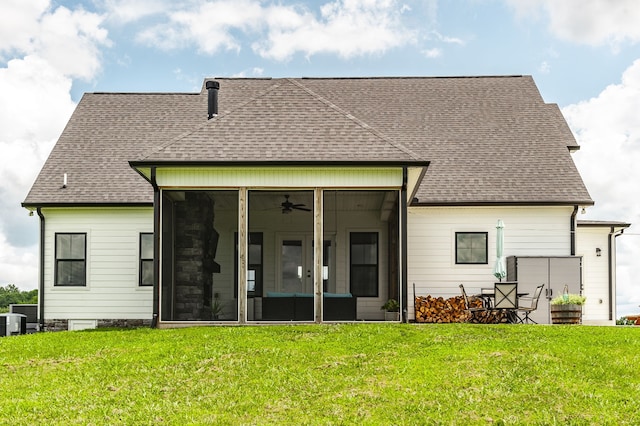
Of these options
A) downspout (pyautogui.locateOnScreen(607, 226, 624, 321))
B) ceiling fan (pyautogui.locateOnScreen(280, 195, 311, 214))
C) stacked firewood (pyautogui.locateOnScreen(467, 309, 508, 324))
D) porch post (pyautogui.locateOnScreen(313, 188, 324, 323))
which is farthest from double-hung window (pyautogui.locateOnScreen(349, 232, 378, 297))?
downspout (pyautogui.locateOnScreen(607, 226, 624, 321))

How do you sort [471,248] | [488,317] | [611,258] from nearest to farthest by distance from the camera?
[488,317] → [471,248] → [611,258]

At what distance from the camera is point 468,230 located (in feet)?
64.2

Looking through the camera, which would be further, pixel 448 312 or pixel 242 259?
pixel 448 312

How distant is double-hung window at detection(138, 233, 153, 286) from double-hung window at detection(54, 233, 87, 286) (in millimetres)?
1317

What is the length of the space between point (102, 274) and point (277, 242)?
14.4 feet

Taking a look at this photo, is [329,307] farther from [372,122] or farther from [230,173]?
[372,122]

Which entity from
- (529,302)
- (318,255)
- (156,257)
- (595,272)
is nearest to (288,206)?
(318,255)

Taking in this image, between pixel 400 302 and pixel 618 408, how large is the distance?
20.9 feet

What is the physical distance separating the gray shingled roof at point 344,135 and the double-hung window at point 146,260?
952 mm

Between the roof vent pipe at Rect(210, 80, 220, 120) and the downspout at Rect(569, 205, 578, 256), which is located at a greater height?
the roof vent pipe at Rect(210, 80, 220, 120)

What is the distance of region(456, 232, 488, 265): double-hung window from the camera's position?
19.4 metres

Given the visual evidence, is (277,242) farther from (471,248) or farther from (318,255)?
(318,255)

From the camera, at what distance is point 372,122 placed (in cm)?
2347

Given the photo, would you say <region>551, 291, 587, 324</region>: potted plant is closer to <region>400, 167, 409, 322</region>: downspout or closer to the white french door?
<region>400, 167, 409, 322</region>: downspout
